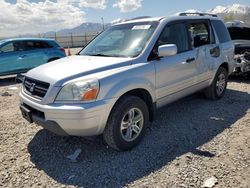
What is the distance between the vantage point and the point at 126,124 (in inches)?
157

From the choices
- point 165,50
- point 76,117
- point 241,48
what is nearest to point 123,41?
point 165,50

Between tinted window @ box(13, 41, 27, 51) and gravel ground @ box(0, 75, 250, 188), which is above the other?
tinted window @ box(13, 41, 27, 51)

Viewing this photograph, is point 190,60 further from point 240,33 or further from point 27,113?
point 240,33

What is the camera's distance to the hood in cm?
365

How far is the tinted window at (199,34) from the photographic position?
17.3 feet

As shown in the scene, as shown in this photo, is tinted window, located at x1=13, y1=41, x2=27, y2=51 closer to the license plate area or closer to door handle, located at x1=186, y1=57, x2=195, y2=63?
the license plate area

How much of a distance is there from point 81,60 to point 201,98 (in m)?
3.33

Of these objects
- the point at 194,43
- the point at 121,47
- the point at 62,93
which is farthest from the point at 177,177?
the point at 194,43

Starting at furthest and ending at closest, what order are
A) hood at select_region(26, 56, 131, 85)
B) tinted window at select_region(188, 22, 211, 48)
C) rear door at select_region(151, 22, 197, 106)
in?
tinted window at select_region(188, 22, 211, 48), rear door at select_region(151, 22, 197, 106), hood at select_region(26, 56, 131, 85)

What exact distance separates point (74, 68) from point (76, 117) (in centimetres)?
81

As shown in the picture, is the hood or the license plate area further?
the license plate area

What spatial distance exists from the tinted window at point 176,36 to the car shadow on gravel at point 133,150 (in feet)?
4.45

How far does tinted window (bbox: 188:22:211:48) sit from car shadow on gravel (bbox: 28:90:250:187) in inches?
54.2

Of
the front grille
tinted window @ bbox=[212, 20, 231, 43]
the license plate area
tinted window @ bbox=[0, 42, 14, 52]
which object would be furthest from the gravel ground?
tinted window @ bbox=[0, 42, 14, 52]
